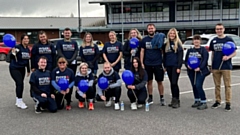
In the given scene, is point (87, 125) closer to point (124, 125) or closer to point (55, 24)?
point (124, 125)

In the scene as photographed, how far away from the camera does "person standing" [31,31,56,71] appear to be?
6820 millimetres

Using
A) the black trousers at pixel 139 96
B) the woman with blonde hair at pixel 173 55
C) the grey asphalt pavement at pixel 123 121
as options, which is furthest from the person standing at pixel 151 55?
the grey asphalt pavement at pixel 123 121

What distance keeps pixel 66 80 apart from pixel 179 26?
86.2 feet

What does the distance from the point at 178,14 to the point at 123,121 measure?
28.5 m

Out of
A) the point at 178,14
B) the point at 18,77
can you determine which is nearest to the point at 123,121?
the point at 18,77

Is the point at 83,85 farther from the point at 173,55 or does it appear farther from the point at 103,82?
the point at 173,55

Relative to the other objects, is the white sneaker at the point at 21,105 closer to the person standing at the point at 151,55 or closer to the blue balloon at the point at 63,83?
the blue balloon at the point at 63,83

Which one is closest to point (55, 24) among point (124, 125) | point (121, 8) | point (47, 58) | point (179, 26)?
point (121, 8)

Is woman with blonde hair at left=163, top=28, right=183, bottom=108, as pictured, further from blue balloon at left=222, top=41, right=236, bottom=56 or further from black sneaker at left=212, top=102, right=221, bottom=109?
blue balloon at left=222, top=41, right=236, bottom=56

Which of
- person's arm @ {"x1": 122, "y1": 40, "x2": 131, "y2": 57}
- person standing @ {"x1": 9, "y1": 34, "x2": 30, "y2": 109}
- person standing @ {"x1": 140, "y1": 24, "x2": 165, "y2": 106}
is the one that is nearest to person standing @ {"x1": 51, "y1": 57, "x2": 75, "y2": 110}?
person standing @ {"x1": 9, "y1": 34, "x2": 30, "y2": 109}

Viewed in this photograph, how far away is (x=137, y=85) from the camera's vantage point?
6523mm

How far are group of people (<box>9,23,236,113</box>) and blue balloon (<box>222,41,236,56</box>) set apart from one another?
4.3 inches

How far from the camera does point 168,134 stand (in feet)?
15.8

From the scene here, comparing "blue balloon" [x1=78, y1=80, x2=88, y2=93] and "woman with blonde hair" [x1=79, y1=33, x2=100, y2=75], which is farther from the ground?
"woman with blonde hair" [x1=79, y1=33, x2=100, y2=75]
